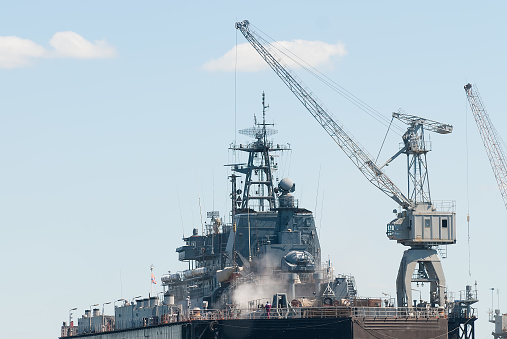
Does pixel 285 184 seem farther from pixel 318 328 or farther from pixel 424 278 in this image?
pixel 318 328

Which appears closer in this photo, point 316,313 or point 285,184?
point 316,313

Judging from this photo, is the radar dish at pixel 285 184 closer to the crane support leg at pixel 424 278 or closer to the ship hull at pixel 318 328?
the crane support leg at pixel 424 278

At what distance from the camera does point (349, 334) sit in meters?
82.9

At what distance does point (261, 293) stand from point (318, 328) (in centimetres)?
1270

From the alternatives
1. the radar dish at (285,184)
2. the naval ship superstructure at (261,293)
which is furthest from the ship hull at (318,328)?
the radar dish at (285,184)

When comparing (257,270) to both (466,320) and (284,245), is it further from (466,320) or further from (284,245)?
(466,320)

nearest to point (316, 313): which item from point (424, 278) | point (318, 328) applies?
point (318, 328)

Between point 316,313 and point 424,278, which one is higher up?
point 424,278

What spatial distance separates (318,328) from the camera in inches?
3314

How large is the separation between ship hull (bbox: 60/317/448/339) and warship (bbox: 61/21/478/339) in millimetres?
78

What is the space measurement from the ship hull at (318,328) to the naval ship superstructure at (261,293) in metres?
0.08

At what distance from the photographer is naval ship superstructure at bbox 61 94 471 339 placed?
280 feet

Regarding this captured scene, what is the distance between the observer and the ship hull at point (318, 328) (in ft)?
274

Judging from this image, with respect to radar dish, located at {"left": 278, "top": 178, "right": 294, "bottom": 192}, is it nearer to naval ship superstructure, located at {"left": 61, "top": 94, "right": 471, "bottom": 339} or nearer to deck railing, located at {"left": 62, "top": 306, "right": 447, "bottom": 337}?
naval ship superstructure, located at {"left": 61, "top": 94, "right": 471, "bottom": 339}
